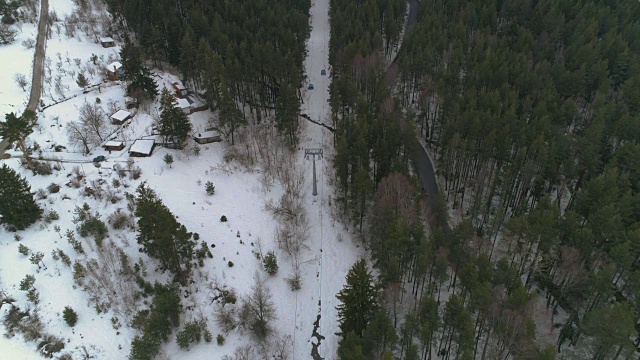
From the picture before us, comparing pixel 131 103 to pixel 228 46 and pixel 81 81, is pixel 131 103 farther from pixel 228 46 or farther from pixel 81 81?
pixel 228 46

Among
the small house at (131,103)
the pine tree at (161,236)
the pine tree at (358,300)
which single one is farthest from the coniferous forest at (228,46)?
the pine tree at (358,300)

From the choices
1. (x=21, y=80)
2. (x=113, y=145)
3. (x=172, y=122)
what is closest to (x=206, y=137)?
(x=172, y=122)

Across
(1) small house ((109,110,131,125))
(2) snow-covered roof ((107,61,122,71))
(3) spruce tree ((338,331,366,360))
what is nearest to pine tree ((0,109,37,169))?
(1) small house ((109,110,131,125))

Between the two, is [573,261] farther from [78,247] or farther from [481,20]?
[481,20]

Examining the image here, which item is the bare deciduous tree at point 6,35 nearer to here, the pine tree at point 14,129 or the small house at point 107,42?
the small house at point 107,42

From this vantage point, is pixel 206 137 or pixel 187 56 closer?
pixel 206 137

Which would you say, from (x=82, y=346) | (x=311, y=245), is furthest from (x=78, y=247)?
(x=311, y=245)
